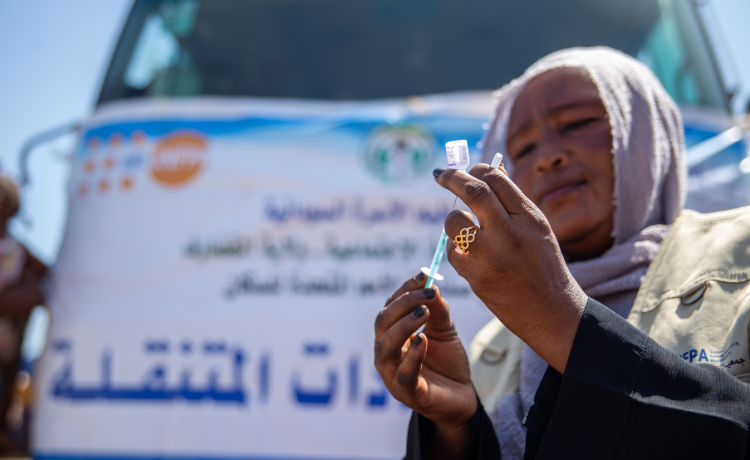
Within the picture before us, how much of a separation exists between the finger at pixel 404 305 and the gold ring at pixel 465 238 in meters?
0.14

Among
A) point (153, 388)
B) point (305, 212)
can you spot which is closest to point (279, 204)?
point (305, 212)

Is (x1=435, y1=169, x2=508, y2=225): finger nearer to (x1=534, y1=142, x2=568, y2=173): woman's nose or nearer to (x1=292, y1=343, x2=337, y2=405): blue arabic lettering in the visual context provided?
(x1=534, y1=142, x2=568, y2=173): woman's nose

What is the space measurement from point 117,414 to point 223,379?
49 centimetres

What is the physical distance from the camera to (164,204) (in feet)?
8.09

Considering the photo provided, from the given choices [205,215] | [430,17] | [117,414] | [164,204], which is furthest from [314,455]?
[430,17]

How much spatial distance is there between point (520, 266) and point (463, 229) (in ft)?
0.27

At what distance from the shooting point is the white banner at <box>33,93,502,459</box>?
7.11 feet

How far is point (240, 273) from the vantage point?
2.38 metres

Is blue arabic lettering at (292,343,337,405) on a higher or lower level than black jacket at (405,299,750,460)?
lower

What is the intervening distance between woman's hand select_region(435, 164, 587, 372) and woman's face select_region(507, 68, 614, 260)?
1.71 ft

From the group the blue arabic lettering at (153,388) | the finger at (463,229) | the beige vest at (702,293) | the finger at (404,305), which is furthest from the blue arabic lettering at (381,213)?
the finger at (463,229)

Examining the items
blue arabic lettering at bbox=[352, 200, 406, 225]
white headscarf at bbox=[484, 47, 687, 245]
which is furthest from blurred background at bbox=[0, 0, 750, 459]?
white headscarf at bbox=[484, 47, 687, 245]

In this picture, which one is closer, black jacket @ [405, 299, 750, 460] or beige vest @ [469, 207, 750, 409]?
black jacket @ [405, 299, 750, 460]

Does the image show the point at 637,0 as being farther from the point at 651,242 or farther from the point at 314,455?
the point at 314,455
